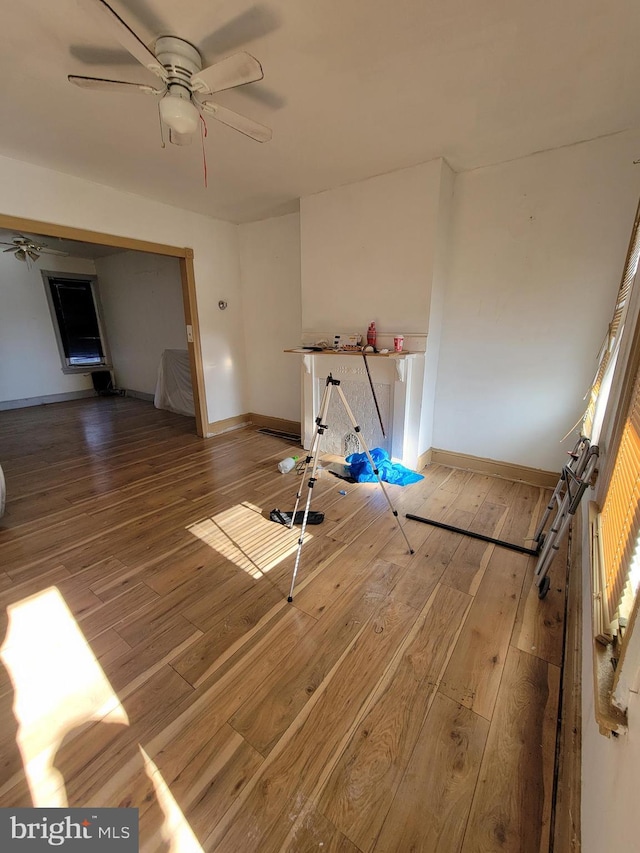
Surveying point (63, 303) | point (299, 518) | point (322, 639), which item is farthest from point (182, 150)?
point (63, 303)

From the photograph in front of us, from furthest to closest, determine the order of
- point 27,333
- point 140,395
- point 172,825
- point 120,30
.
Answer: point 140,395
point 27,333
point 120,30
point 172,825

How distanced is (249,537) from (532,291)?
2.92m

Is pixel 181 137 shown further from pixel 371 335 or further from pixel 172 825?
pixel 172 825

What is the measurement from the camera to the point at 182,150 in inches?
98.3

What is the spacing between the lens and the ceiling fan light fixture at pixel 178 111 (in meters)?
1.56

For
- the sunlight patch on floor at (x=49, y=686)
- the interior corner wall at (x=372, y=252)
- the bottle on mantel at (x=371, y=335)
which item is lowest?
the sunlight patch on floor at (x=49, y=686)

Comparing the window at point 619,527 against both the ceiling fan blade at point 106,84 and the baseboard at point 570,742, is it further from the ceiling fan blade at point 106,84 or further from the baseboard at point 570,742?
the ceiling fan blade at point 106,84

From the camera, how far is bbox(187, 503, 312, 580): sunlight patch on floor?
6.82 ft

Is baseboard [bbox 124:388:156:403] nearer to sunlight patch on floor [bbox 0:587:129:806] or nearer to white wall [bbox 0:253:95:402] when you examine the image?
white wall [bbox 0:253:95:402]

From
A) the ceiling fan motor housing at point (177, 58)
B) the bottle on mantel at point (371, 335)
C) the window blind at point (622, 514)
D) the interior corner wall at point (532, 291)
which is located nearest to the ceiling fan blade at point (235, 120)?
the ceiling fan motor housing at point (177, 58)

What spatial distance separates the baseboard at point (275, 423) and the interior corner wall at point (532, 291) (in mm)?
1965

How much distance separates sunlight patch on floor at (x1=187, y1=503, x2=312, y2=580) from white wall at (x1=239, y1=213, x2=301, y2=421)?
84.2 inches

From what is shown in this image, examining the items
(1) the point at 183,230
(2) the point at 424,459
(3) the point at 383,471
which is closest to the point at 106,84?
(1) the point at 183,230

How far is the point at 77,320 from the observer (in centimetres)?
650
